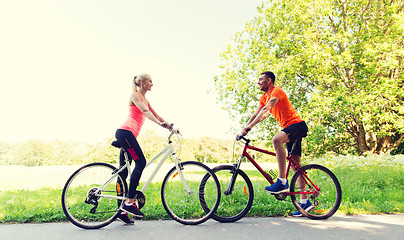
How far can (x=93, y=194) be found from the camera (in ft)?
13.1

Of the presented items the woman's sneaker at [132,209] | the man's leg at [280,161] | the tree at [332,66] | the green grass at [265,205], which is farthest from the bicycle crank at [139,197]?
the tree at [332,66]

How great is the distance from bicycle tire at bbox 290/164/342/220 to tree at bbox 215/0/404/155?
28.9 feet

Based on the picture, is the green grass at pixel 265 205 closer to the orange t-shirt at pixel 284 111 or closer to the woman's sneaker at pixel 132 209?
the woman's sneaker at pixel 132 209

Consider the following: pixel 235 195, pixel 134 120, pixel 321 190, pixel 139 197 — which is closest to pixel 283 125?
pixel 321 190

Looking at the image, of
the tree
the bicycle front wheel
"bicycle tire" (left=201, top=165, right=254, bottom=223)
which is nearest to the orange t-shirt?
"bicycle tire" (left=201, top=165, right=254, bottom=223)

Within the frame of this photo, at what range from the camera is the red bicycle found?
4.25 metres

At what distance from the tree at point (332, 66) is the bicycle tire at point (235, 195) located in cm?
956

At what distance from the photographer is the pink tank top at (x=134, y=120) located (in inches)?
160

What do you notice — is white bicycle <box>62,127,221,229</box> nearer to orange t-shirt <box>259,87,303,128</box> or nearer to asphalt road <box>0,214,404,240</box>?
asphalt road <box>0,214,404,240</box>

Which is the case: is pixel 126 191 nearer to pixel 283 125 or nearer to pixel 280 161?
pixel 280 161

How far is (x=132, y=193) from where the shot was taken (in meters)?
3.96

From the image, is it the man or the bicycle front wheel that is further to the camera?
the man

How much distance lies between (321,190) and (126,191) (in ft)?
9.82

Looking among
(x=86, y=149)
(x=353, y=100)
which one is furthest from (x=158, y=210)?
(x=86, y=149)
